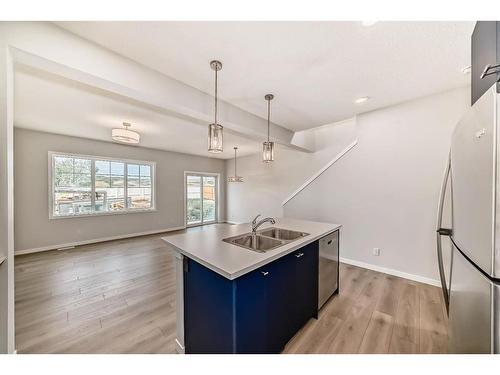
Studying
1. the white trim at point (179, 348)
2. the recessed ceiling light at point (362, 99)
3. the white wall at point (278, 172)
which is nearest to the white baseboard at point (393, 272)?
the white wall at point (278, 172)

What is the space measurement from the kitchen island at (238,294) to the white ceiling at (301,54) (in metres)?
1.65

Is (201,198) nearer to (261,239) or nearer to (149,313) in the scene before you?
(149,313)

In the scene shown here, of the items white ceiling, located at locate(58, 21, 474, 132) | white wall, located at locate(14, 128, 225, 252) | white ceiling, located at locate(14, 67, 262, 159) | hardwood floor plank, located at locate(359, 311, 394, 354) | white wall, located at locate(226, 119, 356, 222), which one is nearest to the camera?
white ceiling, located at locate(58, 21, 474, 132)

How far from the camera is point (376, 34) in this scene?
4.83ft

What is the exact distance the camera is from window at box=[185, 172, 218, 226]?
259 inches

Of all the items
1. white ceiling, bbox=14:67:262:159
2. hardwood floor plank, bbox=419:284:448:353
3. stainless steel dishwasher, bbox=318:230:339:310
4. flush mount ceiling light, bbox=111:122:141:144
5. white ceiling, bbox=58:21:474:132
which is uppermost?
white ceiling, bbox=58:21:474:132

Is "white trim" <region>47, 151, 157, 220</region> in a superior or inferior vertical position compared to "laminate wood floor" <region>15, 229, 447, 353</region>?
superior

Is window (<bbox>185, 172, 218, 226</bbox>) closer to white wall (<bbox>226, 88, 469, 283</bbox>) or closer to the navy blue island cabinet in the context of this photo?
white wall (<bbox>226, 88, 469, 283</bbox>)

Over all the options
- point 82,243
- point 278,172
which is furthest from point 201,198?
point 82,243

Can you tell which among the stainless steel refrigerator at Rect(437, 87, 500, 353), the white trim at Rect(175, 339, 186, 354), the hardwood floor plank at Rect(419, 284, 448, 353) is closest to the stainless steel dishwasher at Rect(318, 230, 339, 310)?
the hardwood floor plank at Rect(419, 284, 448, 353)

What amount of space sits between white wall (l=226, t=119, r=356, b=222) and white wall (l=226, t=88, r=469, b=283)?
56.1 inches

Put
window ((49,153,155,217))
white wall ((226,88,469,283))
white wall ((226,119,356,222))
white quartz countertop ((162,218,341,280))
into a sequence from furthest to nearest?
white wall ((226,119,356,222)) → window ((49,153,155,217)) → white wall ((226,88,469,283)) → white quartz countertop ((162,218,341,280))

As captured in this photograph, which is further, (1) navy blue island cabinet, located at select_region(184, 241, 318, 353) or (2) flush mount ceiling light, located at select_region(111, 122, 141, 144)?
(2) flush mount ceiling light, located at select_region(111, 122, 141, 144)
